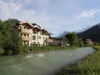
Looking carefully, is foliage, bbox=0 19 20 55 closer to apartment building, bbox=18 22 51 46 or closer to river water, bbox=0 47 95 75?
apartment building, bbox=18 22 51 46

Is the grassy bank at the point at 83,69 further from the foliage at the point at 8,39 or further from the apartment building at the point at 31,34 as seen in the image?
the apartment building at the point at 31,34

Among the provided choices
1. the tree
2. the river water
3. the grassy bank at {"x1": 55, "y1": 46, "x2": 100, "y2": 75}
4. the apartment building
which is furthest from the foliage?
the tree

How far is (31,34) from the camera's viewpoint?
63.1 m

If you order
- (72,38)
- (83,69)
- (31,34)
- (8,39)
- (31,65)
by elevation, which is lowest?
(31,65)

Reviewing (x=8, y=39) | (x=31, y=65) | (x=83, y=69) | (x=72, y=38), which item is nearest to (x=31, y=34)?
(x=8, y=39)

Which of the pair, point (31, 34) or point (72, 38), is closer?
point (31, 34)

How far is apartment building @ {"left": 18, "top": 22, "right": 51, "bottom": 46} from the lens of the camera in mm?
55812

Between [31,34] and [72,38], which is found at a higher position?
[72,38]

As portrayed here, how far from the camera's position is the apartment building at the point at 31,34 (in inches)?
2197

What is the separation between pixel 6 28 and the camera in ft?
143

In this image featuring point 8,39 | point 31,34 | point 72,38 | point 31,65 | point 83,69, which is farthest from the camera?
point 72,38

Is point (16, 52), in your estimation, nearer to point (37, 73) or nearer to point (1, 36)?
point (1, 36)

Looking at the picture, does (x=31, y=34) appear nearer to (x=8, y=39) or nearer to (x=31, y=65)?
(x=8, y=39)

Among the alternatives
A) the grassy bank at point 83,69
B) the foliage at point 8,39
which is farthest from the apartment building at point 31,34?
the grassy bank at point 83,69
